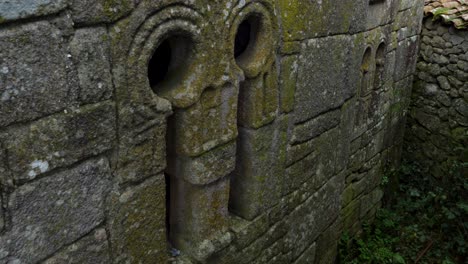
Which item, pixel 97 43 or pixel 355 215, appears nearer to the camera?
pixel 97 43

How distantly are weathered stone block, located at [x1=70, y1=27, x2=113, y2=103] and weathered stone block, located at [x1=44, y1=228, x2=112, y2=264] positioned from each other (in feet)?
1.91

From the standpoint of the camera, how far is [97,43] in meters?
1.59

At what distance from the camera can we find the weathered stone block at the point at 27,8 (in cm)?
131

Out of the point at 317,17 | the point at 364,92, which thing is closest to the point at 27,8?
the point at 317,17

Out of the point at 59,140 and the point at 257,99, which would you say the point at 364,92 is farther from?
the point at 59,140

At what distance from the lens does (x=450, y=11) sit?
212 inches

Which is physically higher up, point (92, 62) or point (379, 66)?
point (92, 62)

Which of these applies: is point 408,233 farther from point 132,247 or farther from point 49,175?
point 49,175

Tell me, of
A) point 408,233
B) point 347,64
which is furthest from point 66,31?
point 408,233

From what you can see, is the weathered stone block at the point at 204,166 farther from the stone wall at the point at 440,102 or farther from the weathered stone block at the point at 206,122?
the stone wall at the point at 440,102

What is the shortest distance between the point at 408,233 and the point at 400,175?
40.3 inches

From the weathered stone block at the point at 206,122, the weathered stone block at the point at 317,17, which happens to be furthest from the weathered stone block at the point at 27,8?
the weathered stone block at the point at 317,17

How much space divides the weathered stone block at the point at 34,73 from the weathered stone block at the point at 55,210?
0.88 ft

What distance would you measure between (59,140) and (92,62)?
0.30 m
